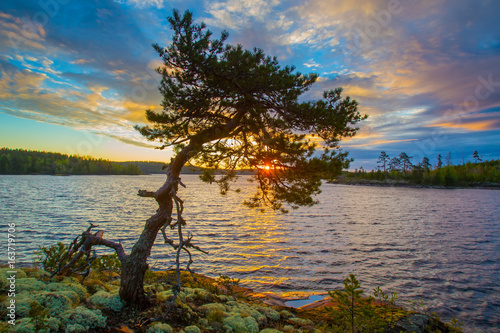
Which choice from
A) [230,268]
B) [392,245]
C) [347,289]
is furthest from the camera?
[392,245]

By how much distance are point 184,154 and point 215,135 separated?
1106 millimetres

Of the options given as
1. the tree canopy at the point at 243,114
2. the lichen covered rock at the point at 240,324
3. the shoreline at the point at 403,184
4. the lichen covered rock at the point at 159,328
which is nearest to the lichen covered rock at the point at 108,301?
the lichen covered rock at the point at 159,328

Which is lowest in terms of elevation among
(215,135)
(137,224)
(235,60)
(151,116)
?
(137,224)

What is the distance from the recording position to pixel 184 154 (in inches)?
289

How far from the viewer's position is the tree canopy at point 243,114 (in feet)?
23.6

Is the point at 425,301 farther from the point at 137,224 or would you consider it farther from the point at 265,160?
the point at 137,224

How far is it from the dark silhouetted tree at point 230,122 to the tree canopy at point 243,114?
30 mm

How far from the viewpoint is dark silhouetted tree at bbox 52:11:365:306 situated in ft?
22.9

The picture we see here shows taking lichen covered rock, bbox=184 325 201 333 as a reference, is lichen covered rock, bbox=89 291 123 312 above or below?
above

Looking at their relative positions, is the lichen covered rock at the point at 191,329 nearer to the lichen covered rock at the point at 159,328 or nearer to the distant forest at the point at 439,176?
the lichen covered rock at the point at 159,328

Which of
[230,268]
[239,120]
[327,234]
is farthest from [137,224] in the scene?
[239,120]

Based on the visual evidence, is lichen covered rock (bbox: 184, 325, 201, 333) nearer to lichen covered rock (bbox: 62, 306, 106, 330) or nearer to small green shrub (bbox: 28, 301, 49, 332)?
lichen covered rock (bbox: 62, 306, 106, 330)

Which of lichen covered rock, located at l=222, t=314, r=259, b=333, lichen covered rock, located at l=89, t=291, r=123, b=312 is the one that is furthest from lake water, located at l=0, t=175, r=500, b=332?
lichen covered rock, located at l=89, t=291, r=123, b=312

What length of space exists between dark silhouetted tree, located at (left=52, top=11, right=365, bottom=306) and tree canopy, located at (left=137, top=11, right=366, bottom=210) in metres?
0.03
